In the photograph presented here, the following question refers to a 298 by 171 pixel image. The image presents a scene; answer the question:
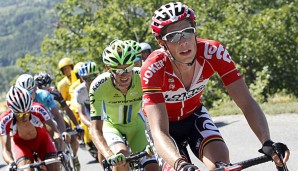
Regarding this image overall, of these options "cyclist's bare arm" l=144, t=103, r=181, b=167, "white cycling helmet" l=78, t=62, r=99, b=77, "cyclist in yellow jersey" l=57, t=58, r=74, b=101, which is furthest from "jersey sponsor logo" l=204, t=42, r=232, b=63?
"cyclist in yellow jersey" l=57, t=58, r=74, b=101

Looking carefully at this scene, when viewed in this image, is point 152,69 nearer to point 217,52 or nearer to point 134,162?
point 217,52

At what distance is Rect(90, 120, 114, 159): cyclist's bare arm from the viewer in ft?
23.1

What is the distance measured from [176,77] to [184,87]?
166mm

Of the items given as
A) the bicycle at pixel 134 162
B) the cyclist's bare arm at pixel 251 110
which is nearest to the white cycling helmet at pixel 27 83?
the bicycle at pixel 134 162

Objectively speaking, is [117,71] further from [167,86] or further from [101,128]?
[167,86]

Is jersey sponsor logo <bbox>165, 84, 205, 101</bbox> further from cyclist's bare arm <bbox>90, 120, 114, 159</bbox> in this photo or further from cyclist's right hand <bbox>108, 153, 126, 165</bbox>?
cyclist's bare arm <bbox>90, 120, 114, 159</bbox>

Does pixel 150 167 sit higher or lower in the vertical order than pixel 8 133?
lower

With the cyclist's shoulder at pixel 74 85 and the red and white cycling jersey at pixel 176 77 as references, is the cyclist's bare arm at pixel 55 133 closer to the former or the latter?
the red and white cycling jersey at pixel 176 77

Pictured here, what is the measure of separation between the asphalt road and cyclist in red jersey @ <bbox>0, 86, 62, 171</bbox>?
257 centimetres

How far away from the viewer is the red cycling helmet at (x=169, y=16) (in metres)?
4.96

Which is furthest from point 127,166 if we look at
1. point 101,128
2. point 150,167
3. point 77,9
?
point 77,9

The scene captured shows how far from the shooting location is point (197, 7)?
26328mm

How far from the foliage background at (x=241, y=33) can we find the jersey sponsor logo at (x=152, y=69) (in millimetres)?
14189

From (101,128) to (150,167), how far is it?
940 millimetres
